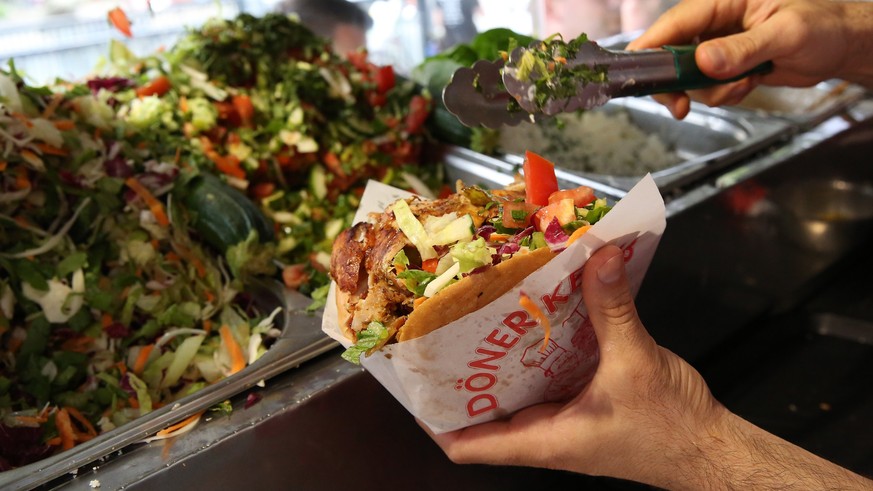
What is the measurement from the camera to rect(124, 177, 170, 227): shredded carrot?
220cm

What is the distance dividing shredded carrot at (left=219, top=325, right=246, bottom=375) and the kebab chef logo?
2.62 ft

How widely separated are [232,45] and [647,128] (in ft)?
6.97

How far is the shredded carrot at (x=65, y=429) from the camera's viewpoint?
65.6 inches

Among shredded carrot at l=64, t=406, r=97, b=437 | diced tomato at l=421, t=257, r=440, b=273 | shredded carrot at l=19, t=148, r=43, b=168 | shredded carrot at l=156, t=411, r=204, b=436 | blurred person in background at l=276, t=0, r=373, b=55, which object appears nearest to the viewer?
diced tomato at l=421, t=257, r=440, b=273

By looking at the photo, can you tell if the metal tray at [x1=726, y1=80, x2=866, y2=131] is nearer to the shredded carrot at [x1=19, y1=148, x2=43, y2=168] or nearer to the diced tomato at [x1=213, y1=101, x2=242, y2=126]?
the diced tomato at [x1=213, y1=101, x2=242, y2=126]

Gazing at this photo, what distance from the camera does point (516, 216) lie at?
125 cm

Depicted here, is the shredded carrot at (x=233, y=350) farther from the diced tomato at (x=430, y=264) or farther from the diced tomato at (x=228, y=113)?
the diced tomato at (x=228, y=113)

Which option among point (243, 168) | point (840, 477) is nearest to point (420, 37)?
point (243, 168)

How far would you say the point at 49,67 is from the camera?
5.58 m

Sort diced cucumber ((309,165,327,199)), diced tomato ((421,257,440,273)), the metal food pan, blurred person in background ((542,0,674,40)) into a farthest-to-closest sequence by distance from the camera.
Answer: blurred person in background ((542,0,674,40)) → diced cucumber ((309,165,327,199)) → the metal food pan → diced tomato ((421,257,440,273))

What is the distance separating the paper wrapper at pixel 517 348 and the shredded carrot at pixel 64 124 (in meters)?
1.37

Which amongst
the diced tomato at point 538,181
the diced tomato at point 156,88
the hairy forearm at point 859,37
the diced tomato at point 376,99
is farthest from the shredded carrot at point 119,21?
the hairy forearm at point 859,37

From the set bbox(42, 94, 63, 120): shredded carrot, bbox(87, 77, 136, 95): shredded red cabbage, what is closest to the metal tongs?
bbox(42, 94, 63, 120): shredded carrot

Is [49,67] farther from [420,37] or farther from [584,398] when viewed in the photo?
[584,398]
